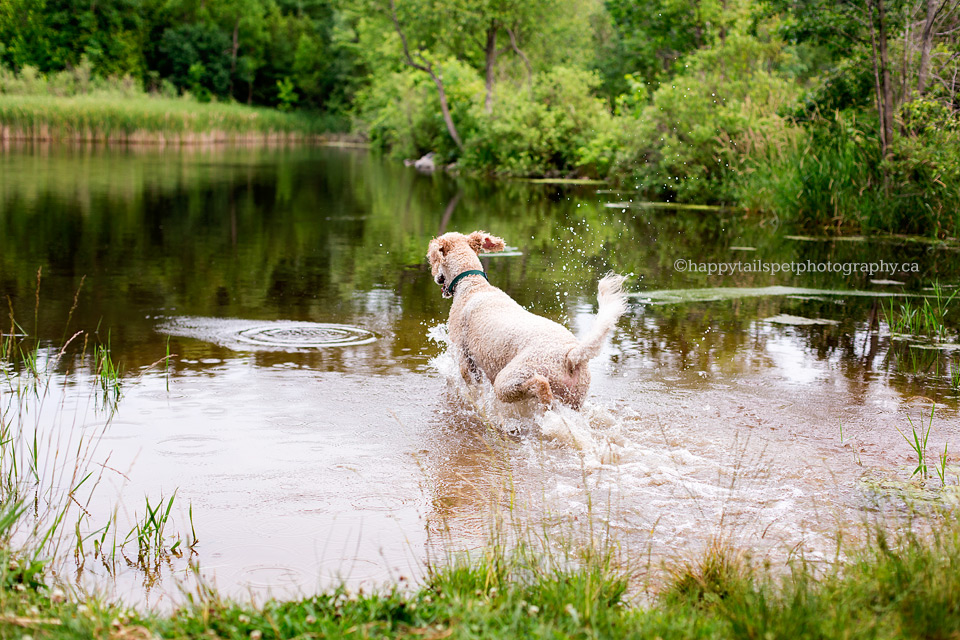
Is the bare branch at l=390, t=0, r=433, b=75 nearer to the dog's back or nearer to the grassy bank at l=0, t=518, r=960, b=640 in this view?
the dog's back

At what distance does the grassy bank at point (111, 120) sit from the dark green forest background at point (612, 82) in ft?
14.4

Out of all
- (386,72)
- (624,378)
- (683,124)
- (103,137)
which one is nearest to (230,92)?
(386,72)

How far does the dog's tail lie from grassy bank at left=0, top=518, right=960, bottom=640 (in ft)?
6.07

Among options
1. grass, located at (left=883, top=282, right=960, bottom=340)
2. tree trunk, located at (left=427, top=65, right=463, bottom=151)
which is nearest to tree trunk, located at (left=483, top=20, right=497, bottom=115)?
tree trunk, located at (left=427, top=65, right=463, bottom=151)

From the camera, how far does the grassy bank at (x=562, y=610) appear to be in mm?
2744

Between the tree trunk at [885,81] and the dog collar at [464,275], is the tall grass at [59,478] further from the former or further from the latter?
the tree trunk at [885,81]

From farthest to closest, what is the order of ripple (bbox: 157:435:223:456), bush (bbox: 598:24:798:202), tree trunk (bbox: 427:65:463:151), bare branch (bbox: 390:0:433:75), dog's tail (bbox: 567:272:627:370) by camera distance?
tree trunk (bbox: 427:65:463:151), bare branch (bbox: 390:0:433:75), bush (bbox: 598:24:798:202), ripple (bbox: 157:435:223:456), dog's tail (bbox: 567:272:627:370)

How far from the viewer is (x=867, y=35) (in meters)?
14.2

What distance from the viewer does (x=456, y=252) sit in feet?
22.8

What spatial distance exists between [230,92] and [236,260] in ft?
189

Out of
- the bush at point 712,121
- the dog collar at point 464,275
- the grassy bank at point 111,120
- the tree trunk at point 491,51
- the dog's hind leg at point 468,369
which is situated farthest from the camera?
the grassy bank at point 111,120

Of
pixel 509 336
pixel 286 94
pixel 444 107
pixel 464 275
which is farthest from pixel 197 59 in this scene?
pixel 509 336

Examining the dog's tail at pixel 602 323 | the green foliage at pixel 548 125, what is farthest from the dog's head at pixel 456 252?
the green foliage at pixel 548 125

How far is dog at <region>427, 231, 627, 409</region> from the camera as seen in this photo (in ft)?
17.1
